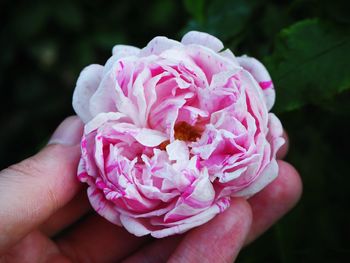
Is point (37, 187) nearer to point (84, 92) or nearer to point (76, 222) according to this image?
point (84, 92)

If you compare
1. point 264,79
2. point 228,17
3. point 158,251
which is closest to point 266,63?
point 264,79

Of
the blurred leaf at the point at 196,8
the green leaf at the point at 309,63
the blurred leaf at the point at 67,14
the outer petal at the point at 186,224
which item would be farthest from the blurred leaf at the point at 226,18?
the blurred leaf at the point at 67,14

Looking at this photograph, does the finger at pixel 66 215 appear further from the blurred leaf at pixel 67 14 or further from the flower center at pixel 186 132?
the blurred leaf at pixel 67 14

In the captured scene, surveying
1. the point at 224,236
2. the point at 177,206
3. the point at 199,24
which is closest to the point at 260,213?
the point at 224,236

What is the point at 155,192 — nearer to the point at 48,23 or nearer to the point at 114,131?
the point at 114,131

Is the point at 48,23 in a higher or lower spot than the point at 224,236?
higher

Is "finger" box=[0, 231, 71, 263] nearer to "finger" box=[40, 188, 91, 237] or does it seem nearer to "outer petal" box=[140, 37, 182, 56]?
"finger" box=[40, 188, 91, 237]

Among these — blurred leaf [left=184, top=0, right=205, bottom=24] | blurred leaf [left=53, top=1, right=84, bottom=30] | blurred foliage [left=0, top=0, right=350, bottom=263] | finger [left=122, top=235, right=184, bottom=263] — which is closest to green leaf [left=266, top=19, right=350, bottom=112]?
blurred foliage [left=0, top=0, right=350, bottom=263]

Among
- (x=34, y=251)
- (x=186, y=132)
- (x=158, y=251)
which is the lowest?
(x=158, y=251)
